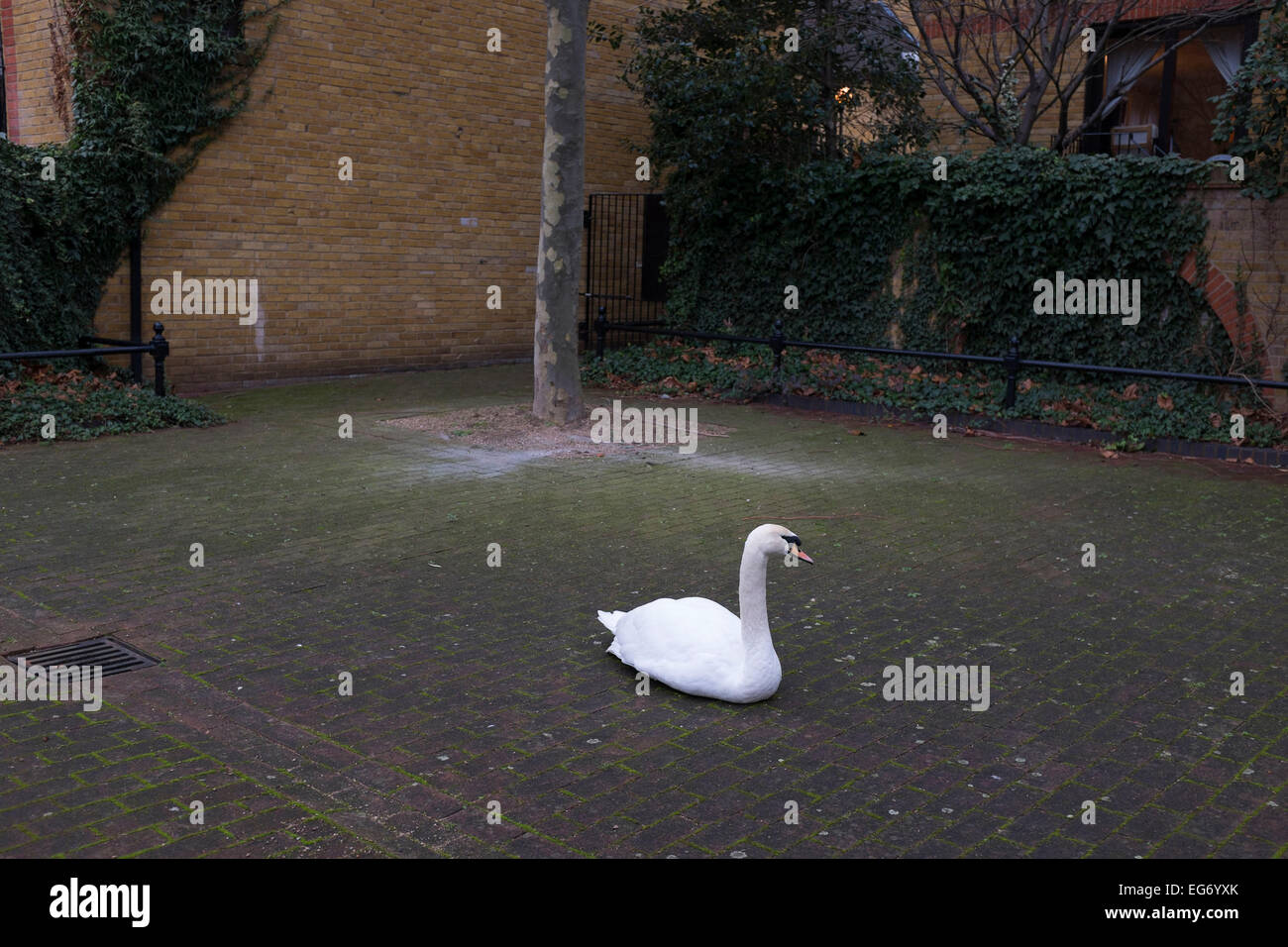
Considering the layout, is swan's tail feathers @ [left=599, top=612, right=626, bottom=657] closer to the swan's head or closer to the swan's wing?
the swan's wing

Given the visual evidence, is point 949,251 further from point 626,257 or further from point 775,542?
point 775,542

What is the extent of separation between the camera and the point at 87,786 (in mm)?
4398

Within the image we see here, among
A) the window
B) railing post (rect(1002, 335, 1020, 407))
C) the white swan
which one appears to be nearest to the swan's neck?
the white swan

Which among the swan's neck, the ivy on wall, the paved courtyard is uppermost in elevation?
the ivy on wall

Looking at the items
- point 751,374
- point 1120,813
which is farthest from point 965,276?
point 1120,813

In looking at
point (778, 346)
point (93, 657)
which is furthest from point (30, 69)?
point (93, 657)

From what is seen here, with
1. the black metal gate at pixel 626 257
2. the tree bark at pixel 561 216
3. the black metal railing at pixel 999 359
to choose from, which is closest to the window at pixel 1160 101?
the black metal railing at pixel 999 359

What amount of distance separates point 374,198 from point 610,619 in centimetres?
1177

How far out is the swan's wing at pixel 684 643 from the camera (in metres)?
5.40

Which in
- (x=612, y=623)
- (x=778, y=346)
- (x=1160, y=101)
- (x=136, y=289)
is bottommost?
(x=612, y=623)

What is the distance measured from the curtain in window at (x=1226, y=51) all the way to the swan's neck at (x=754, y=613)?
1572cm

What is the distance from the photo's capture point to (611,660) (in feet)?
19.6

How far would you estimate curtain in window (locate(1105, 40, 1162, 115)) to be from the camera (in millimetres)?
18312
